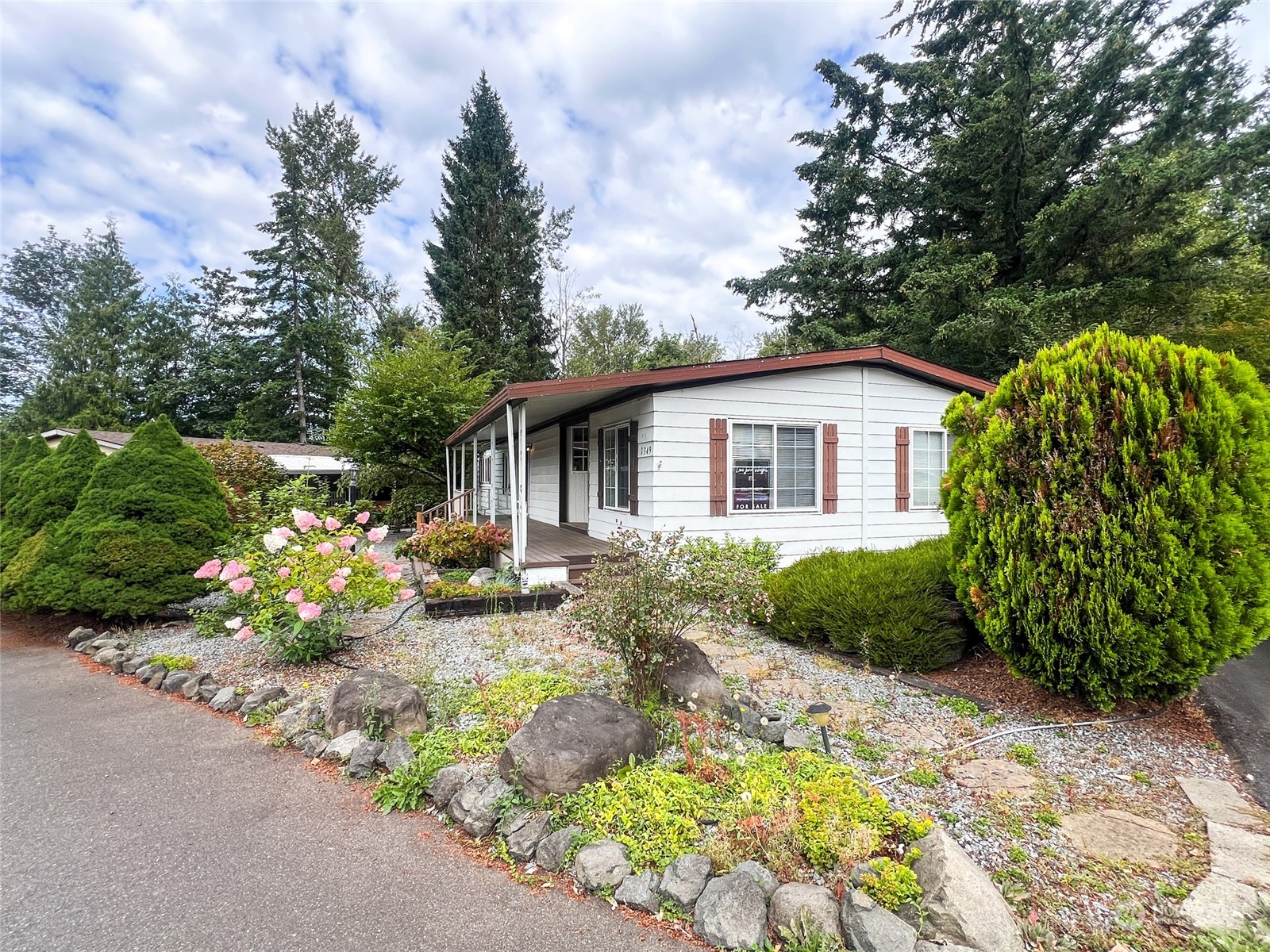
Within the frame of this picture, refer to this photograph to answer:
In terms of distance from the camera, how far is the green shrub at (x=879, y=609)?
13.9 ft

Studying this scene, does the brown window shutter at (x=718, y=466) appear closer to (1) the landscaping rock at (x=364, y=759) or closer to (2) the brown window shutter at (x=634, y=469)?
(2) the brown window shutter at (x=634, y=469)

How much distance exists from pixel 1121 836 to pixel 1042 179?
1705cm

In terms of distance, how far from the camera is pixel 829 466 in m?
7.73

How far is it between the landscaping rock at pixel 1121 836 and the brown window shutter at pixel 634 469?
538cm

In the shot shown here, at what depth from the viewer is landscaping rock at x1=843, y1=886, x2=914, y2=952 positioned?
5.64 feet

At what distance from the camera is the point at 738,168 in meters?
13.8

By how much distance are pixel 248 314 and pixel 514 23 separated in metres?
23.0

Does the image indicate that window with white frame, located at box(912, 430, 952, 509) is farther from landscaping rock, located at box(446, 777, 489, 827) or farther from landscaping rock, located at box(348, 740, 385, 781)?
landscaping rock, located at box(348, 740, 385, 781)

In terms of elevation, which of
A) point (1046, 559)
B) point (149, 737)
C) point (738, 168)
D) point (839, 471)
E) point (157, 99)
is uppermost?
point (738, 168)

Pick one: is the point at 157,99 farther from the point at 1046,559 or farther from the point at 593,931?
the point at 1046,559

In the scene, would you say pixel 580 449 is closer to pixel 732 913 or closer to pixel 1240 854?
pixel 732 913

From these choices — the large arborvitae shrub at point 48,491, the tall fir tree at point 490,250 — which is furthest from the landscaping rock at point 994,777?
the tall fir tree at point 490,250

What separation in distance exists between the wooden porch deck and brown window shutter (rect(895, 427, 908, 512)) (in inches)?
175

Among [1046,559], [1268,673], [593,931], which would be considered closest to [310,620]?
[593,931]
